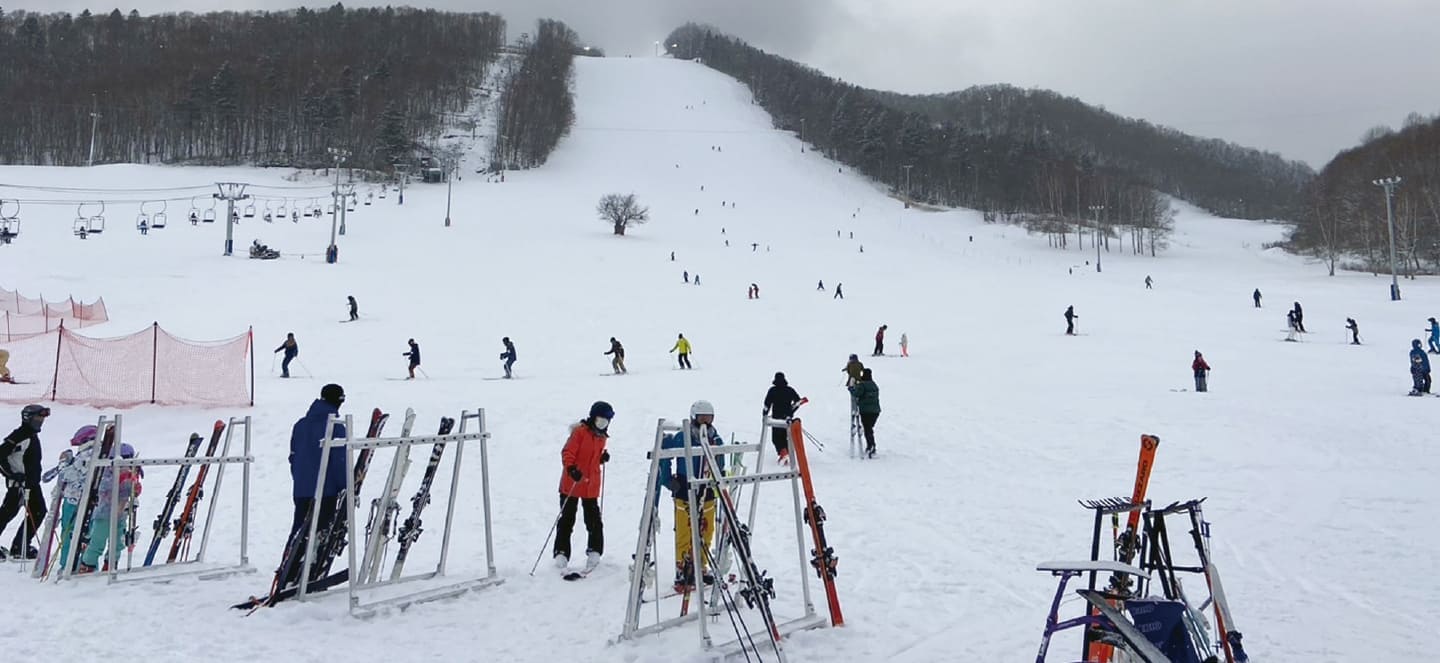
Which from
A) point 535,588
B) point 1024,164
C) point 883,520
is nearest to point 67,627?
point 535,588

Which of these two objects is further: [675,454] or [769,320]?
[769,320]

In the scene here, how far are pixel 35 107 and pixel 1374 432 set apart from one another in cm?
13754

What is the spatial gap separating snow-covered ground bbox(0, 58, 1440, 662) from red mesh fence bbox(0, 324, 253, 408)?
2.49 feet

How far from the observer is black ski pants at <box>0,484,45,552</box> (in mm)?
7820

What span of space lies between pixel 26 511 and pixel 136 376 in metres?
8.69

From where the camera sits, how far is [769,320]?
113 ft

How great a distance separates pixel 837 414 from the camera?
1706cm

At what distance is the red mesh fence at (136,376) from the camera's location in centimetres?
1490

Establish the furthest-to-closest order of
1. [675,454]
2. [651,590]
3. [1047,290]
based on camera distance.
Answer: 1. [1047,290]
2. [651,590]
3. [675,454]

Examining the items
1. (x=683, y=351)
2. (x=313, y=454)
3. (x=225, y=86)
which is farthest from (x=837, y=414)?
(x=225, y=86)

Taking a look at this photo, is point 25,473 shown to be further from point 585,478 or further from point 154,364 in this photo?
point 154,364


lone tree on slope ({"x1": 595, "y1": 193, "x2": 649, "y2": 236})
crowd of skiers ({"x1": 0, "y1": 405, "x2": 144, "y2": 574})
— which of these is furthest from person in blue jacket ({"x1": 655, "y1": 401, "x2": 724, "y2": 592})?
lone tree on slope ({"x1": 595, "y1": 193, "x2": 649, "y2": 236})

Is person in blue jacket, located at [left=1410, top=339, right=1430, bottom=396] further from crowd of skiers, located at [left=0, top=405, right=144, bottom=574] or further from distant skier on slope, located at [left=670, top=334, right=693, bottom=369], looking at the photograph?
crowd of skiers, located at [left=0, top=405, right=144, bottom=574]

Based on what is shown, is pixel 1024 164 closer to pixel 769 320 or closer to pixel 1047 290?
pixel 1047 290
